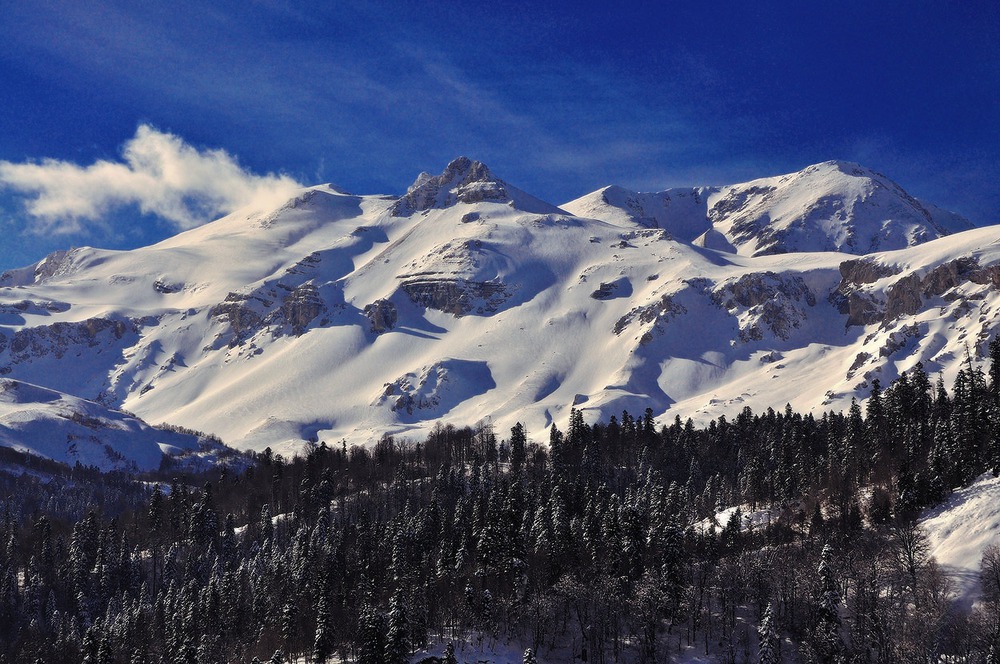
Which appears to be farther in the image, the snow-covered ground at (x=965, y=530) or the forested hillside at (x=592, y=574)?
the forested hillside at (x=592, y=574)

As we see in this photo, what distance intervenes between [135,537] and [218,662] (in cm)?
7630

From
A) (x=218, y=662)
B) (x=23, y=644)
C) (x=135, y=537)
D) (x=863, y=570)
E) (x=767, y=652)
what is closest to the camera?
(x=767, y=652)

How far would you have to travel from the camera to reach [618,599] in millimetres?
113500

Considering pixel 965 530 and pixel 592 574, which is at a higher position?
pixel 965 530

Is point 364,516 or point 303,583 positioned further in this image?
point 364,516

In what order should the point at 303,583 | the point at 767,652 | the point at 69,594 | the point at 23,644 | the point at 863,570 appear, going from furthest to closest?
the point at 69,594 → the point at 23,644 → the point at 303,583 → the point at 863,570 → the point at 767,652

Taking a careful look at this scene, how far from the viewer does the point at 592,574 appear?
400 feet

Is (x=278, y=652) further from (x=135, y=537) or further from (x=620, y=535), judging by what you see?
(x=135, y=537)

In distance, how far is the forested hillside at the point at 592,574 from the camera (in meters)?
104

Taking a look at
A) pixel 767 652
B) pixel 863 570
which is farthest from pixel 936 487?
pixel 767 652

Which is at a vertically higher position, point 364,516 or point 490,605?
point 364,516

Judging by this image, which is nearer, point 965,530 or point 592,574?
point 965,530

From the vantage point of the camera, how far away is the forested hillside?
104125 millimetres

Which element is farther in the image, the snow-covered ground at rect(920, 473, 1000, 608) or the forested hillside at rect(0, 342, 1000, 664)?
the forested hillside at rect(0, 342, 1000, 664)
